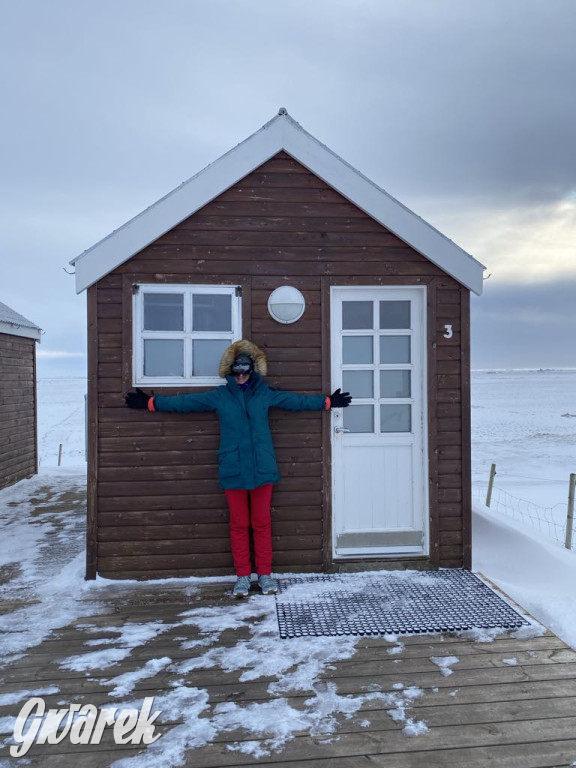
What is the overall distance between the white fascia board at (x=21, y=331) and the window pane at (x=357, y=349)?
6.80 metres

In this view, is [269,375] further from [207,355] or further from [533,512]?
[533,512]

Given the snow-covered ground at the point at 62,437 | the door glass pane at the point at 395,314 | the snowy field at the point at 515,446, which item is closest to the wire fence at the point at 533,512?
the snowy field at the point at 515,446

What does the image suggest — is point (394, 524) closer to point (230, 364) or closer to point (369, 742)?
point (230, 364)

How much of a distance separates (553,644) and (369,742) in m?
1.53

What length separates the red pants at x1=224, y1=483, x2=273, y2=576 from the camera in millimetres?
4262

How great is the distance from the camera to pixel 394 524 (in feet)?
15.5

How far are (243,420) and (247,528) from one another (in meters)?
0.86

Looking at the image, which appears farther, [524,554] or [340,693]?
[524,554]

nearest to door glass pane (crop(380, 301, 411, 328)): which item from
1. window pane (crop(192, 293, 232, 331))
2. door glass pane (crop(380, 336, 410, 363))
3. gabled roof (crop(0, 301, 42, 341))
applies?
door glass pane (crop(380, 336, 410, 363))

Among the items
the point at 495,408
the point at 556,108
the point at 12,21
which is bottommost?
the point at 495,408

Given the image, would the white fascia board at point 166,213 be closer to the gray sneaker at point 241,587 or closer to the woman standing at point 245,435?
the woman standing at point 245,435

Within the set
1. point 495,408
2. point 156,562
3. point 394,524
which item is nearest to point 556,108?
point 394,524

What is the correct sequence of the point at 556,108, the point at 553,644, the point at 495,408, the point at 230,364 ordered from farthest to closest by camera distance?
the point at 495,408, the point at 556,108, the point at 230,364, the point at 553,644

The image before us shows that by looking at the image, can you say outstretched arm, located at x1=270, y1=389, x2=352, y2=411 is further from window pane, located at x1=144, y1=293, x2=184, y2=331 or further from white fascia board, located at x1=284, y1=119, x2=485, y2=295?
white fascia board, located at x1=284, y1=119, x2=485, y2=295
